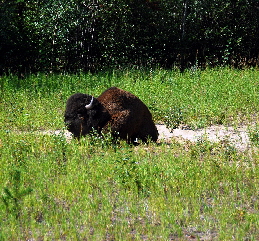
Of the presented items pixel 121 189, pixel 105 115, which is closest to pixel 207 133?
pixel 105 115

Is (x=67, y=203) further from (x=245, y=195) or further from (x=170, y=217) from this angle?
(x=245, y=195)

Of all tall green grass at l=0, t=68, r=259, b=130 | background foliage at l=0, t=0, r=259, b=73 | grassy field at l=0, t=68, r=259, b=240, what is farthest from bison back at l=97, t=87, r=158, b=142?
background foliage at l=0, t=0, r=259, b=73

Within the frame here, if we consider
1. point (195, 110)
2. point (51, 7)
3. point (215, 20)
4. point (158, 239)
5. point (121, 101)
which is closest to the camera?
point (158, 239)

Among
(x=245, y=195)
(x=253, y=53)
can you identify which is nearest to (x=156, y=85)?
(x=253, y=53)

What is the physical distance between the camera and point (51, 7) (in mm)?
17469

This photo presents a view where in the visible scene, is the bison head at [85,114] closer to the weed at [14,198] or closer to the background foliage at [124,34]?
the weed at [14,198]

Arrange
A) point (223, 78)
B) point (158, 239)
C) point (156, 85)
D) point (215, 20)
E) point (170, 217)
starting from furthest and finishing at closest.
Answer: point (215, 20)
point (223, 78)
point (156, 85)
point (170, 217)
point (158, 239)

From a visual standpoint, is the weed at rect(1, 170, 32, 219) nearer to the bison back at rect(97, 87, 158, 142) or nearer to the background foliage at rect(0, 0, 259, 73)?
the bison back at rect(97, 87, 158, 142)

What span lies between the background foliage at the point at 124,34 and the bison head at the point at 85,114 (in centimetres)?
903

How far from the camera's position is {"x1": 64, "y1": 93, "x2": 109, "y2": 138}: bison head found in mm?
8836

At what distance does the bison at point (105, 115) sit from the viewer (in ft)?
28.9

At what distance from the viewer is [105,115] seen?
8828 millimetres

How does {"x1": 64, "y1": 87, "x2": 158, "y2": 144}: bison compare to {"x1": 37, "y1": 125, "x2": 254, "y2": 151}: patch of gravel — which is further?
{"x1": 37, "y1": 125, "x2": 254, "y2": 151}: patch of gravel

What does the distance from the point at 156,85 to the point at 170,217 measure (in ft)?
29.2
